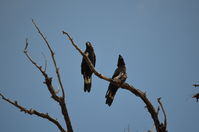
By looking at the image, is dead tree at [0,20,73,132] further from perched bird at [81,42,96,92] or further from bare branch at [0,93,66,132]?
perched bird at [81,42,96,92]

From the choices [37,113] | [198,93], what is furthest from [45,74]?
[198,93]

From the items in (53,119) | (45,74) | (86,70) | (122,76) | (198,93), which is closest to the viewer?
(198,93)

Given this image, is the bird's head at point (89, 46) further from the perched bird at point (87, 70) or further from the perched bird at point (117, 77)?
the perched bird at point (117, 77)

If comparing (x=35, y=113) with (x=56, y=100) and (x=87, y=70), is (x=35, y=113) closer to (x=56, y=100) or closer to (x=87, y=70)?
(x=56, y=100)

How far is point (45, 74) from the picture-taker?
4027mm

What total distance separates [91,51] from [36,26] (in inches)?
162

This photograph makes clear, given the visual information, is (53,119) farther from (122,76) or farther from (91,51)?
(91,51)

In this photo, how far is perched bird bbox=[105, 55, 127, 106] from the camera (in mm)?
6224

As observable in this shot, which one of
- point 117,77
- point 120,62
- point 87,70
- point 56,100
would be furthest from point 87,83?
point 56,100

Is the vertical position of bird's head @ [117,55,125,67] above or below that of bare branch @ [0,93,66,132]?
above

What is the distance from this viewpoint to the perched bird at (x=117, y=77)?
6.22m

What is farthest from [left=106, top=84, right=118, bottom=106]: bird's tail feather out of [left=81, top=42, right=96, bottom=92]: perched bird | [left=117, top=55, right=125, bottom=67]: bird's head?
[left=117, top=55, right=125, bottom=67]: bird's head

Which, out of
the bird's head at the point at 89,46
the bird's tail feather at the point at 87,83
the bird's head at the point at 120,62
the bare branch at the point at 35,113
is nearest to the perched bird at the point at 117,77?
the bird's head at the point at 120,62

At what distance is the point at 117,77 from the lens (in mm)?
7016
